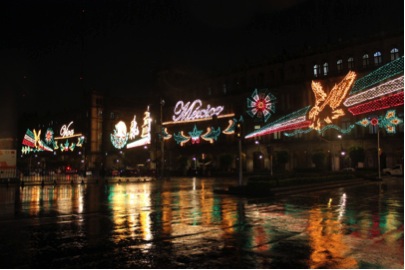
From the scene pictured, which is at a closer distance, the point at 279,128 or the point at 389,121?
the point at 389,121

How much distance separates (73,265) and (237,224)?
6335 mm

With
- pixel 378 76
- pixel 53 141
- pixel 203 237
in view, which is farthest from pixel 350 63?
pixel 53 141

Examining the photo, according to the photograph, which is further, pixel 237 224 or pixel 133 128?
pixel 133 128

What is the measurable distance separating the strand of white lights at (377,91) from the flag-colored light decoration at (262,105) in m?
14.5

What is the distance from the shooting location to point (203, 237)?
416 inches

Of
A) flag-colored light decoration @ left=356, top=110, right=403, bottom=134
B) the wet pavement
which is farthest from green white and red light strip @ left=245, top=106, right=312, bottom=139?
the wet pavement

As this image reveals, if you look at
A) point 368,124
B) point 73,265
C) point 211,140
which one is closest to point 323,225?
point 73,265

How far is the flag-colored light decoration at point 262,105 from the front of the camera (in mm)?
63812

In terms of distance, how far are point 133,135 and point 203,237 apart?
57.3 m

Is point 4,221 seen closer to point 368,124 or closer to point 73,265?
point 73,265

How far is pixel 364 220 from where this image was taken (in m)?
13.7

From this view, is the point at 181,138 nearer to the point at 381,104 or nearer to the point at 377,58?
the point at 377,58

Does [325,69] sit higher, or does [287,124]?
[325,69]

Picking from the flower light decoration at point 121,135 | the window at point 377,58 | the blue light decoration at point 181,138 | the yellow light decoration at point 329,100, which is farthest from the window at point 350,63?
the flower light decoration at point 121,135
